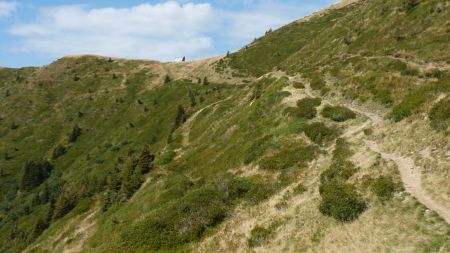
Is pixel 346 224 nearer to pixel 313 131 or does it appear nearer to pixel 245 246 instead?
pixel 245 246

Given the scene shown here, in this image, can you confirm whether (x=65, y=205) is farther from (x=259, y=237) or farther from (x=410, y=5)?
(x=410, y=5)

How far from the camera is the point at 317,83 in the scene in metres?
47.3

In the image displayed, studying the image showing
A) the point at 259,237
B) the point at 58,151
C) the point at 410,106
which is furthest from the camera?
the point at 58,151

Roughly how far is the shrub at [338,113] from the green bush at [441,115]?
974cm

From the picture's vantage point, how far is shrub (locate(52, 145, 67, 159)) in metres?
117

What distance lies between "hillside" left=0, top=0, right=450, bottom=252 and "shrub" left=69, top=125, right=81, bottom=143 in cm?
1426

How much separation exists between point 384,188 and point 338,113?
15.6 meters

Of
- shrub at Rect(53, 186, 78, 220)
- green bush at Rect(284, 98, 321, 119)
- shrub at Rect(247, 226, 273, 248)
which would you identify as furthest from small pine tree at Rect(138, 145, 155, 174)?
shrub at Rect(247, 226, 273, 248)

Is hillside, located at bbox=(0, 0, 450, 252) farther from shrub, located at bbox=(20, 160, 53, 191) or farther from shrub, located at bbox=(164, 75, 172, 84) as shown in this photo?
shrub, located at bbox=(164, 75, 172, 84)

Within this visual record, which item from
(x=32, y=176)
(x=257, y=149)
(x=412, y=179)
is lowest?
(x=32, y=176)

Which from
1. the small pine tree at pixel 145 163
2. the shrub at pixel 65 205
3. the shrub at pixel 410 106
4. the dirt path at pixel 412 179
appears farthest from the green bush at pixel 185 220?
the shrub at pixel 65 205

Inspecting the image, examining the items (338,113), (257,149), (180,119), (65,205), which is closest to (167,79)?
(180,119)

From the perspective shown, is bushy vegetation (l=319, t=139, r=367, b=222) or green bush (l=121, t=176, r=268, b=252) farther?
green bush (l=121, t=176, r=268, b=252)

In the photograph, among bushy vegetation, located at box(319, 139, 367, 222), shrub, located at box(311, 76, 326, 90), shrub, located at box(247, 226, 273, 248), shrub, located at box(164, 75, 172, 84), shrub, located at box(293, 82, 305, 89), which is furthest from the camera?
shrub, located at box(164, 75, 172, 84)
